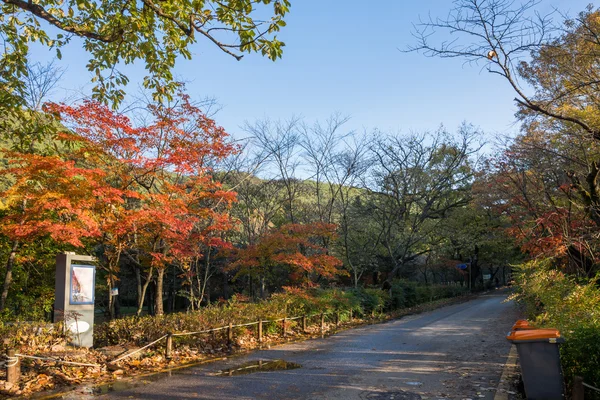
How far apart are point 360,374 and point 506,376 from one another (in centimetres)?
255

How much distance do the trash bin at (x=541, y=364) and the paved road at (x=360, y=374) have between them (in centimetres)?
109

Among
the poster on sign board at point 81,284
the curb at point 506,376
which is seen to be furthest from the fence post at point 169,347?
the curb at point 506,376

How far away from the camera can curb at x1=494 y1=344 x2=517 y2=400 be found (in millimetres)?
6625

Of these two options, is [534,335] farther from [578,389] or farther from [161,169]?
[161,169]

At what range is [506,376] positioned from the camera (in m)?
7.91

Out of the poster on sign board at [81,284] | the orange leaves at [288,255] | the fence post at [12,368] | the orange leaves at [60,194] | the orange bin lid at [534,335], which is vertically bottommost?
the fence post at [12,368]

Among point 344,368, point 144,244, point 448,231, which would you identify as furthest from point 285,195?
point 344,368

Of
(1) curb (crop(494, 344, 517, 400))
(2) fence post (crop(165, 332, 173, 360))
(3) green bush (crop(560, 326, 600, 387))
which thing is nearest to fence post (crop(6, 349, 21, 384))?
(2) fence post (crop(165, 332, 173, 360))

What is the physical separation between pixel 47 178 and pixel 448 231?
81.7 ft

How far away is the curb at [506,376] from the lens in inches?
261

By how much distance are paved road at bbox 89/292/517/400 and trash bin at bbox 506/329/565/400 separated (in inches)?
42.8

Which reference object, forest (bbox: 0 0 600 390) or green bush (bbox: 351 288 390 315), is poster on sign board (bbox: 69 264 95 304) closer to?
forest (bbox: 0 0 600 390)

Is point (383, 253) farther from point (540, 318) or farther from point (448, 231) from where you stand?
point (540, 318)

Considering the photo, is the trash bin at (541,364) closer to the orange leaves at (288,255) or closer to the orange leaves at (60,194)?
the orange leaves at (60,194)
